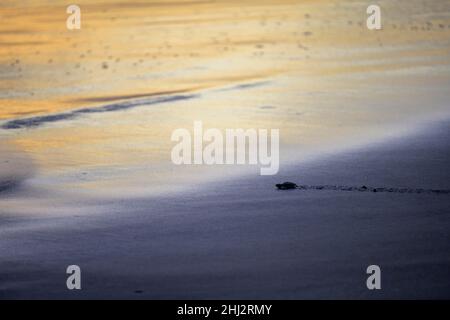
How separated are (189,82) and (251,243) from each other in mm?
8260

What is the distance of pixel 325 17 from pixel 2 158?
1217cm

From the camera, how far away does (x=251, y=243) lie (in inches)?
239

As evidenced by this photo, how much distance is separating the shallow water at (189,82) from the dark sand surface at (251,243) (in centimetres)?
73

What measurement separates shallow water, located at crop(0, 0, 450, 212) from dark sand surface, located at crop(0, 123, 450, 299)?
0.73m

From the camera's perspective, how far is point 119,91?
13.5 meters

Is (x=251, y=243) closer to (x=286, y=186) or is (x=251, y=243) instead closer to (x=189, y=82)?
(x=286, y=186)

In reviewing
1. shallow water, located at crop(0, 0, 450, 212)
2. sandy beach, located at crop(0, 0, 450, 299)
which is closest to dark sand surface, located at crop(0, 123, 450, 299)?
sandy beach, located at crop(0, 0, 450, 299)

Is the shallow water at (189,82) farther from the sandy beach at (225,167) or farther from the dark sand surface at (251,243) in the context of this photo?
the dark sand surface at (251,243)

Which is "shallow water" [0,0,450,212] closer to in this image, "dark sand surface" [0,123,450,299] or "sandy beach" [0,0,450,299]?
"sandy beach" [0,0,450,299]

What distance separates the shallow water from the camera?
348 inches

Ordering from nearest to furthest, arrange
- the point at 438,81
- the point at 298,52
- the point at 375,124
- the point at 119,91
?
the point at 375,124
the point at 438,81
the point at 119,91
the point at 298,52

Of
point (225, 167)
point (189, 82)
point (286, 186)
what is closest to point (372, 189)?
point (286, 186)
